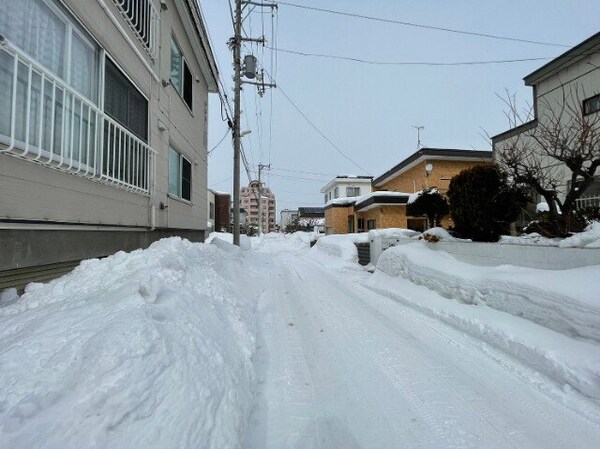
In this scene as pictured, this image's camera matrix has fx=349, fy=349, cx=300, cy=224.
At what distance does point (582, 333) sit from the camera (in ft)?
11.3

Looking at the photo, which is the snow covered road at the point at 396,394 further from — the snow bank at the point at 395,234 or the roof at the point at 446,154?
the roof at the point at 446,154

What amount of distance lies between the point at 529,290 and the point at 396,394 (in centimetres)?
246

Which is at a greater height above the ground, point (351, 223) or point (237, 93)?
point (237, 93)

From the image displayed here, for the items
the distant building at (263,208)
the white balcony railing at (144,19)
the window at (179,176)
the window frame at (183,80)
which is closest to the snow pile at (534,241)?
the window at (179,176)

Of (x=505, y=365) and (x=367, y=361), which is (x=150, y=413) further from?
(x=505, y=365)

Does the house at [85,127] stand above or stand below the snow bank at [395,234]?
above

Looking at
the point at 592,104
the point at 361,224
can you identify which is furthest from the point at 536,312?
the point at 361,224

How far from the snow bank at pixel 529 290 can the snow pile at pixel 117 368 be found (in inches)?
129

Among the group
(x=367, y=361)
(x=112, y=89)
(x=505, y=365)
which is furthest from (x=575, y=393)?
(x=112, y=89)

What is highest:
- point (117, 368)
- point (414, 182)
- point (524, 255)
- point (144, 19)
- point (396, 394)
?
point (144, 19)

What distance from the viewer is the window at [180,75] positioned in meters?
8.06

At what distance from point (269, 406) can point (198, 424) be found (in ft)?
3.22

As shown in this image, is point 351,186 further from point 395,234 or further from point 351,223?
point 395,234

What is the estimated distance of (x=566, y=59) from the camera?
10.4 m
